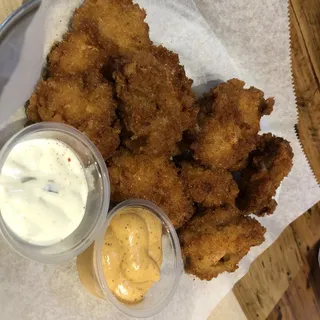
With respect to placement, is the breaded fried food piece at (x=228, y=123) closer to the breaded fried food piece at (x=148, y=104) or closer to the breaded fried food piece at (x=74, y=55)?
the breaded fried food piece at (x=148, y=104)

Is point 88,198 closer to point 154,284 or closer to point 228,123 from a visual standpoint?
point 154,284

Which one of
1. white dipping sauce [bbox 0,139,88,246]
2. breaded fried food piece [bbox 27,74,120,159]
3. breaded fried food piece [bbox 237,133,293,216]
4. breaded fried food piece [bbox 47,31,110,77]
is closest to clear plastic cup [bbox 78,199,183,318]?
white dipping sauce [bbox 0,139,88,246]

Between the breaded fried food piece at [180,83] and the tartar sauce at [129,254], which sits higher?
the breaded fried food piece at [180,83]

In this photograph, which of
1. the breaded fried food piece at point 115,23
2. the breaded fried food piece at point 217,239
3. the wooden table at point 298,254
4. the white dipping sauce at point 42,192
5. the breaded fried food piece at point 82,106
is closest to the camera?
the white dipping sauce at point 42,192

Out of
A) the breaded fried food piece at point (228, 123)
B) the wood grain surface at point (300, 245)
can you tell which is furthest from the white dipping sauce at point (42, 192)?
the wood grain surface at point (300, 245)

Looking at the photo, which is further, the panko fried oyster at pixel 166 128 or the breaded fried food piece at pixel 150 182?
the breaded fried food piece at pixel 150 182
